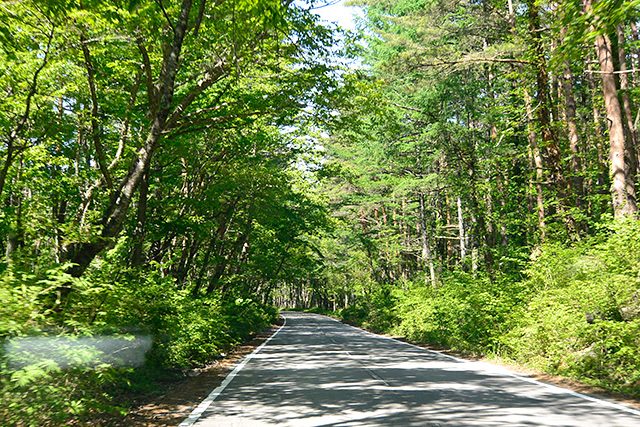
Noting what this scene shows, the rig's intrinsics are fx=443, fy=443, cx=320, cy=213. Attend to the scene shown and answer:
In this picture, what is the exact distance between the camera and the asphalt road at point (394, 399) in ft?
19.7

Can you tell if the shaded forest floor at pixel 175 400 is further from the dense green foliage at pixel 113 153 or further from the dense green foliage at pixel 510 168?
the dense green foliage at pixel 510 168

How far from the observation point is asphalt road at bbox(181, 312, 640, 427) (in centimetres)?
601

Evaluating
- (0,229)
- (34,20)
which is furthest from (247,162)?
(34,20)

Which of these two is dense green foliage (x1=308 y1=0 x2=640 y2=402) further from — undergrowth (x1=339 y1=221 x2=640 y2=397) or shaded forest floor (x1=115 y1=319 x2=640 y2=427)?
shaded forest floor (x1=115 y1=319 x2=640 y2=427)

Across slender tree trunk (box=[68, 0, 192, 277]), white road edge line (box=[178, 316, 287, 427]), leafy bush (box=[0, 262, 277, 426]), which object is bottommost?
white road edge line (box=[178, 316, 287, 427])

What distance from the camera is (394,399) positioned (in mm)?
7328

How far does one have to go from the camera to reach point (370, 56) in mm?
27625

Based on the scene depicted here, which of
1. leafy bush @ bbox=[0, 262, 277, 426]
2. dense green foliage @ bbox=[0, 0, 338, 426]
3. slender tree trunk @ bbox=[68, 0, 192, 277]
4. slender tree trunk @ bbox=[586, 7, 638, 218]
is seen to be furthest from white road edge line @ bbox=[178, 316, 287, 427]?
slender tree trunk @ bbox=[586, 7, 638, 218]

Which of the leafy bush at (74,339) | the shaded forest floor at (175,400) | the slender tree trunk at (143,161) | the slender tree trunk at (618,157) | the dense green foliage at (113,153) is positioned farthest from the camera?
the slender tree trunk at (618,157)

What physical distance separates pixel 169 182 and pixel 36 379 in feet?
35.8

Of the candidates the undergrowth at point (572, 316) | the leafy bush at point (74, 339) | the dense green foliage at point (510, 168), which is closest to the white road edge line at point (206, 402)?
the leafy bush at point (74, 339)

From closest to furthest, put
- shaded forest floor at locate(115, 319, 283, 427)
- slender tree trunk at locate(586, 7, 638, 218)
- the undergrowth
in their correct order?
shaded forest floor at locate(115, 319, 283, 427) < the undergrowth < slender tree trunk at locate(586, 7, 638, 218)

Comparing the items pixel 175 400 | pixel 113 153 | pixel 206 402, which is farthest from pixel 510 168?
pixel 175 400

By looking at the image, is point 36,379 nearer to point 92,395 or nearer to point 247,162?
point 92,395
